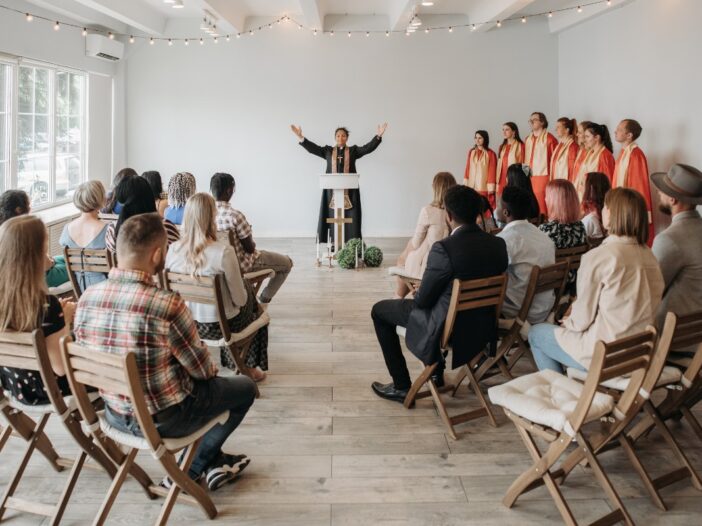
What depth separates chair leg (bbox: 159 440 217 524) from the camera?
2568 millimetres

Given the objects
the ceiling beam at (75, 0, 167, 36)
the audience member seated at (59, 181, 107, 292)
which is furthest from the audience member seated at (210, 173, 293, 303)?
the ceiling beam at (75, 0, 167, 36)

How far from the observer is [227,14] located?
28.7 ft

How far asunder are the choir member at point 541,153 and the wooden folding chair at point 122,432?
715cm

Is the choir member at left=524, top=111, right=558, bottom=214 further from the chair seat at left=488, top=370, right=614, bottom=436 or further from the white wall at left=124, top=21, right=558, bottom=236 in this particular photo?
the chair seat at left=488, top=370, right=614, bottom=436

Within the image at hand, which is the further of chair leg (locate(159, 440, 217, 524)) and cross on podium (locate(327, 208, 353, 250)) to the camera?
cross on podium (locate(327, 208, 353, 250))

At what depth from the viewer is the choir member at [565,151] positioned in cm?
841

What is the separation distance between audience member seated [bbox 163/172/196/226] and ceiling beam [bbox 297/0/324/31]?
10.7 feet

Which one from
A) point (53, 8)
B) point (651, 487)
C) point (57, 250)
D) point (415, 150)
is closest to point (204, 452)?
point (651, 487)

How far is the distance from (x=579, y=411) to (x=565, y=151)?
6473 mm

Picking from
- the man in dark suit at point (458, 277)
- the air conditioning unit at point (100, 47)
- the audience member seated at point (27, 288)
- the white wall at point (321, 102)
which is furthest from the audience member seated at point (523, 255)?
the air conditioning unit at point (100, 47)

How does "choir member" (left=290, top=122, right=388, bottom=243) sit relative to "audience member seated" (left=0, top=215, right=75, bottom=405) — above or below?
above

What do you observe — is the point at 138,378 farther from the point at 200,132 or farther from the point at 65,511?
the point at 200,132

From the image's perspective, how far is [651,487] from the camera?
9.62 ft

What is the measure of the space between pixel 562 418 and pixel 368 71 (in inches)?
337
